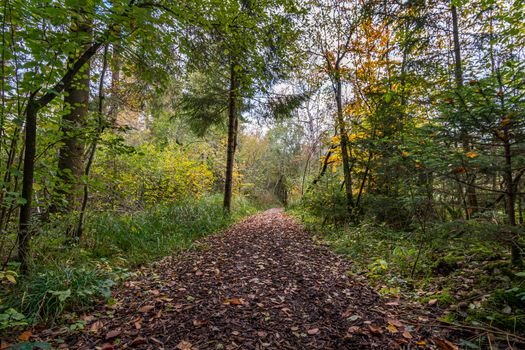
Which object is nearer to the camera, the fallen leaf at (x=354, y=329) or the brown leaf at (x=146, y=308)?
the fallen leaf at (x=354, y=329)

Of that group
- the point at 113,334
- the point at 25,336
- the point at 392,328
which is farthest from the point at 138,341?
the point at 392,328

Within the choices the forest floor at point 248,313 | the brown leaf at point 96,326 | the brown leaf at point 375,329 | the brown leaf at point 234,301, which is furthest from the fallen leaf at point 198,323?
the brown leaf at point 375,329

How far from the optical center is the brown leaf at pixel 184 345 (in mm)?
2030

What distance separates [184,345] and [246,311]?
71 centimetres

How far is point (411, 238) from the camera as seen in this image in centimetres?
475

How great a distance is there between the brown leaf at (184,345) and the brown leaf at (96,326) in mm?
Answer: 879

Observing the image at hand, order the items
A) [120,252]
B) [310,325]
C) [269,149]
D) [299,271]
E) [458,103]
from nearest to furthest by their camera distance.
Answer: [310,325] < [458,103] < [299,271] < [120,252] < [269,149]

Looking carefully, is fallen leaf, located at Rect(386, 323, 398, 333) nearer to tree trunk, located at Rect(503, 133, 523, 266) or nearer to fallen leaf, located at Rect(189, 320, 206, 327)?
tree trunk, located at Rect(503, 133, 523, 266)

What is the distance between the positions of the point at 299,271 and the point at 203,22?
3.69m

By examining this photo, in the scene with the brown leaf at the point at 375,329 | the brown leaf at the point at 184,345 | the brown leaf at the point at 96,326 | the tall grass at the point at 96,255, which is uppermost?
the tall grass at the point at 96,255

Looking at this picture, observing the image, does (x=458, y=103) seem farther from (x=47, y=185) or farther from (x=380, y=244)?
(x=47, y=185)

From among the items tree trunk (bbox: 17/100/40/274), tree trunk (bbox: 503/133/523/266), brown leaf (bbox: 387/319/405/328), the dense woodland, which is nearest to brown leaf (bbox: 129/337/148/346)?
the dense woodland

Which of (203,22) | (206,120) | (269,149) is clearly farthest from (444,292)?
(269,149)

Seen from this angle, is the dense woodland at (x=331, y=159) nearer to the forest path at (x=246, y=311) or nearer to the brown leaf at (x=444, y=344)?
the brown leaf at (x=444, y=344)
